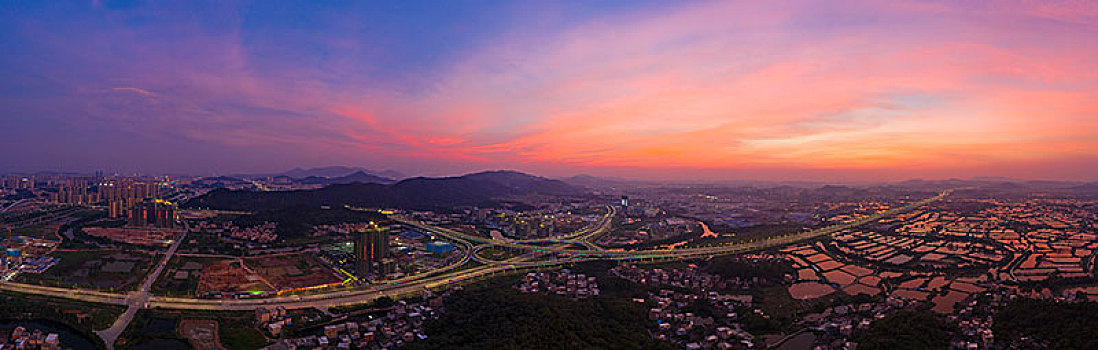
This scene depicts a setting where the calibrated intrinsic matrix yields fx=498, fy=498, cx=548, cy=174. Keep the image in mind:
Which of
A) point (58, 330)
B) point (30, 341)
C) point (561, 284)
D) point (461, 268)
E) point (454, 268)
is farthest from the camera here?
point (461, 268)

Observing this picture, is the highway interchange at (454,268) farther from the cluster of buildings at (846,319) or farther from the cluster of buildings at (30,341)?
the cluster of buildings at (846,319)

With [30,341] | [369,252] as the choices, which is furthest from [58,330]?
[369,252]

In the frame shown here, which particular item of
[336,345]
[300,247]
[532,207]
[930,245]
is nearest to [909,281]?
[930,245]

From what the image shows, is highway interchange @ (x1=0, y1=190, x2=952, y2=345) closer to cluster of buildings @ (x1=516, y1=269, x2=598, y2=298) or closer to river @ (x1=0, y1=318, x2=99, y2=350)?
river @ (x1=0, y1=318, x2=99, y2=350)

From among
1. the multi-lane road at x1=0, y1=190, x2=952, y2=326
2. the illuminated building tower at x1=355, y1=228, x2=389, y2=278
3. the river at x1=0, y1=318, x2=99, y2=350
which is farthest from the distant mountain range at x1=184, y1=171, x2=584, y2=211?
the river at x1=0, y1=318, x2=99, y2=350

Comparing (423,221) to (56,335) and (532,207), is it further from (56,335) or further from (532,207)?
(56,335)

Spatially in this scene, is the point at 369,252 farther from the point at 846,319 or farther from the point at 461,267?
the point at 846,319
